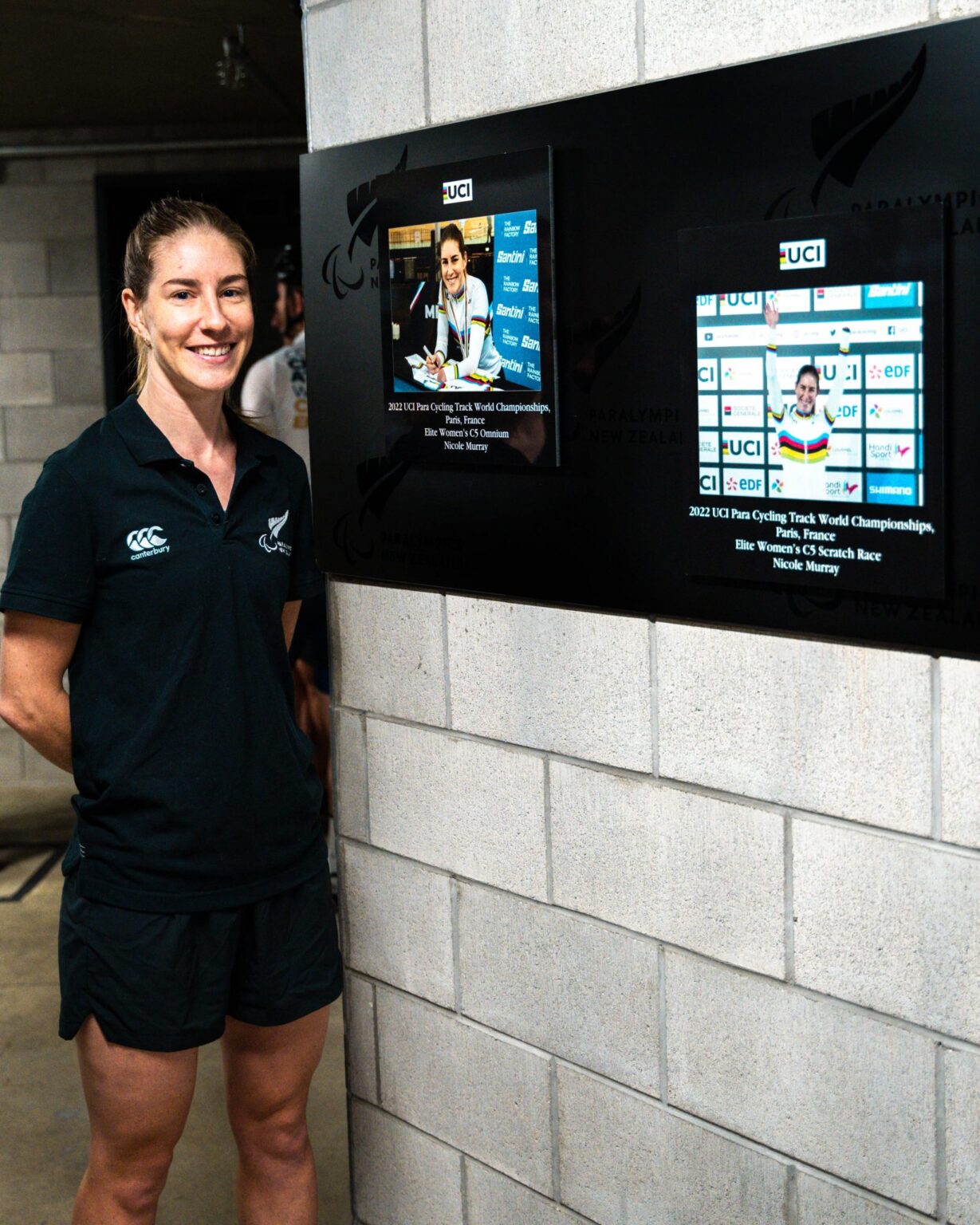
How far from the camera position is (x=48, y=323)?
17.0 ft

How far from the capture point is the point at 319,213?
74.5 inches

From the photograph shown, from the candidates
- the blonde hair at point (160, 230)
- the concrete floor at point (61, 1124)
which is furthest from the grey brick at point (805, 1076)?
the concrete floor at point (61, 1124)

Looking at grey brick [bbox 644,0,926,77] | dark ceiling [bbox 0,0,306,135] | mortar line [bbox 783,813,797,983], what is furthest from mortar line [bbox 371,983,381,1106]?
dark ceiling [bbox 0,0,306,135]

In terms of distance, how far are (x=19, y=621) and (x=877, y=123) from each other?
3.52 feet

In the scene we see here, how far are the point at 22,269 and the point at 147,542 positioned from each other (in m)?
3.93

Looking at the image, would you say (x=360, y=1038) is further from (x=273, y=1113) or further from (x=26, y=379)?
(x=26, y=379)

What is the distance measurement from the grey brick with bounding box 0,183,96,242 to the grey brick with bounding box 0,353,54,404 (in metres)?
0.43

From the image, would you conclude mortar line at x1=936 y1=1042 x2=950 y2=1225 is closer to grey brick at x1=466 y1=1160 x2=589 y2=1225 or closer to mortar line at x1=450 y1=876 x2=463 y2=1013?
grey brick at x1=466 y1=1160 x2=589 y2=1225

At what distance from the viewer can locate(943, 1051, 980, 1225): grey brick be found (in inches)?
50.2

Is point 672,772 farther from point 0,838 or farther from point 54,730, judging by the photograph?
point 0,838

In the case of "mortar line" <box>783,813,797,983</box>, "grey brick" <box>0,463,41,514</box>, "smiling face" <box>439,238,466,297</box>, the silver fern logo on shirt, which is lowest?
"mortar line" <box>783,813,797,983</box>

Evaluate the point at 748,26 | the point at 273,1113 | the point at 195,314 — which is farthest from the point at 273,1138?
the point at 748,26

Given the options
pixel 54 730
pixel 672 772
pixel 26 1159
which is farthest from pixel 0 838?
pixel 672 772

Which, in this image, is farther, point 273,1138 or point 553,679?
point 273,1138
